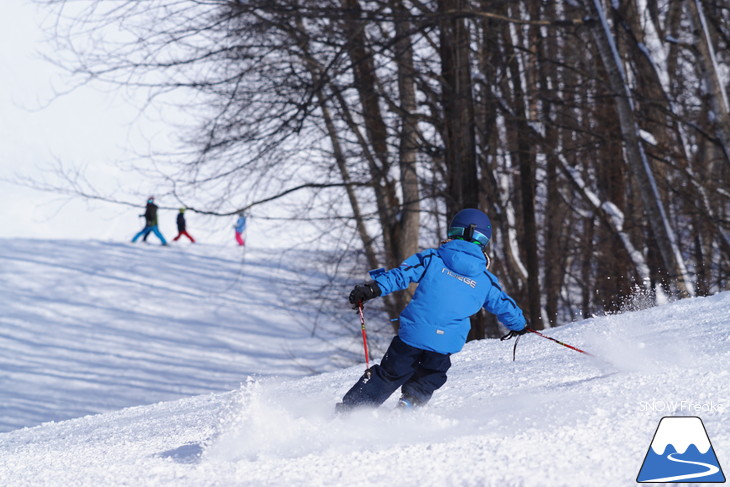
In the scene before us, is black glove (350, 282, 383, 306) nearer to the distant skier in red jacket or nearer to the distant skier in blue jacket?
the distant skier in blue jacket

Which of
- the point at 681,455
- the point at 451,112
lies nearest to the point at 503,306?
the point at 681,455

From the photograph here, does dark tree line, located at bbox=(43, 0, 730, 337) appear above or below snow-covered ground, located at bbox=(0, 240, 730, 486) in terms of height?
above

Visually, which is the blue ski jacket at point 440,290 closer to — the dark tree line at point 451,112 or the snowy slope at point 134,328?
the dark tree line at point 451,112

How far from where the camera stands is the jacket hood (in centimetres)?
469

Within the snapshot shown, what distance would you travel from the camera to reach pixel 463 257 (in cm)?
470

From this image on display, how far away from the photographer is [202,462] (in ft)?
12.9

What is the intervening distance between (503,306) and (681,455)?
5.89ft

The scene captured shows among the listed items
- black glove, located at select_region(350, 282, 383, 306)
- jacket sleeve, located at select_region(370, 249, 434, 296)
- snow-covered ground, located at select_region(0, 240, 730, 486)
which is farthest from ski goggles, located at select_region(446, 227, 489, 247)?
snow-covered ground, located at select_region(0, 240, 730, 486)

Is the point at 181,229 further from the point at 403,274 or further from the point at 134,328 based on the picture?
the point at 403,274

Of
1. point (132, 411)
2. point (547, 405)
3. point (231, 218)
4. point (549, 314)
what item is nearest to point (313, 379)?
point (132, 411)

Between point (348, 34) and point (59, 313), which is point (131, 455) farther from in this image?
point (59, 313)

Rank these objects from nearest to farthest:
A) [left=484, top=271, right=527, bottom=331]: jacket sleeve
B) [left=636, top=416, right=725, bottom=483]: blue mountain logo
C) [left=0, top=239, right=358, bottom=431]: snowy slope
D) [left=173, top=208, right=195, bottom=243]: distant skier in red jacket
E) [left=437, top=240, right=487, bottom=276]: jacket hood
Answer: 1. [left=636, top=416, right=725, bottom=483]: blue mountain logo
2. [left=437, top=240, right=487, bottom=276]: jacket hood
3. [left=484, top=271, right=527, bottom=331]: jacket sleeve
4. [left=0, top=239, right=358, bottom=431]: snowy slope
5. [left=173, top=208, right=195, bottom=243]: distant skier in red jacket

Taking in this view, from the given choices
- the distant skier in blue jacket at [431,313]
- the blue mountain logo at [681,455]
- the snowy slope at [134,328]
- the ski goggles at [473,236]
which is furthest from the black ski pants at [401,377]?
the snowy slope at [134,328]

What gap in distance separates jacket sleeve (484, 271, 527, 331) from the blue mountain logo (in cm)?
141
